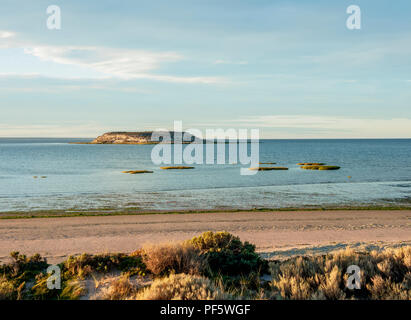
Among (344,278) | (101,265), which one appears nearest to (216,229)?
(101,265)

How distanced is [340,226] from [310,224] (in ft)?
5.66

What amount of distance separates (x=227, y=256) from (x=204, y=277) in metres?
1.76

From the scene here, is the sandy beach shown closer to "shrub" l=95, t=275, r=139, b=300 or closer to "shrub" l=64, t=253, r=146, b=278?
"shrub" l=64, t=253, r=146, b=278

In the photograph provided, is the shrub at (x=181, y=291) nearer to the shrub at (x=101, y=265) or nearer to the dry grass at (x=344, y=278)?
the dry grass at (x=344, y=278)

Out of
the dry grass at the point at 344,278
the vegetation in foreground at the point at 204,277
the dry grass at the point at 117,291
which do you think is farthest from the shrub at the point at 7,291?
the dry grass at the point at 344,278

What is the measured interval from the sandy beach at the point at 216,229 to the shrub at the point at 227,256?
7.98ft

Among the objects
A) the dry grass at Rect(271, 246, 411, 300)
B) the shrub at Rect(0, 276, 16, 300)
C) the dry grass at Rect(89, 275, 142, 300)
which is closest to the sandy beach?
the dry grass at Rect(271, 246, 411, 300)

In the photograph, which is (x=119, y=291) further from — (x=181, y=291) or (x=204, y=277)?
(x=204, y=277)

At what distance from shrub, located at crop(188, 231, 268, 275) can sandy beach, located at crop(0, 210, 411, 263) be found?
2.43 m

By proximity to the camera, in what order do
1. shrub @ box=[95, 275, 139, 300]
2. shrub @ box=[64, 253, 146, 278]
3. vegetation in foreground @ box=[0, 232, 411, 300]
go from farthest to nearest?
shrub @ box=[64, 253, 146, 278]
shrub @ box=[95, 275, 139, 300]
vegetation in foreground @ box=[0, 232, 411, 300]

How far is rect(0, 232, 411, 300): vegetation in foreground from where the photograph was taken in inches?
272

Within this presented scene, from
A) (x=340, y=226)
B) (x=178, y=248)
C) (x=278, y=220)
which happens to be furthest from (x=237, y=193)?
(x=178, y=248)

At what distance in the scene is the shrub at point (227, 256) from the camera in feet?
30.0
